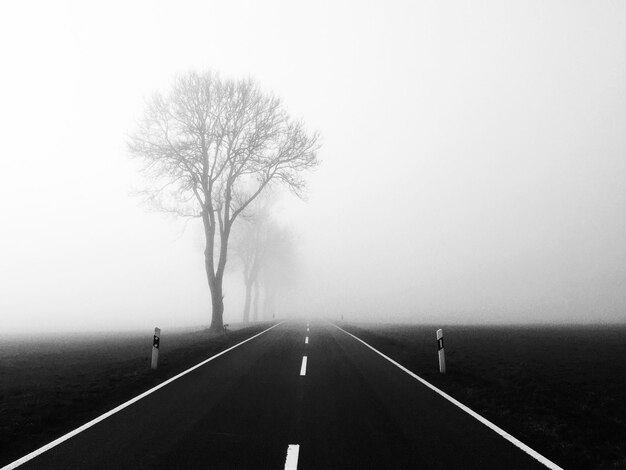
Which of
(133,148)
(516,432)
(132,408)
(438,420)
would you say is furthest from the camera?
(133,148)

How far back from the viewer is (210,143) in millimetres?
22844

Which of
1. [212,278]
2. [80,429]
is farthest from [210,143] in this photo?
[80,429]

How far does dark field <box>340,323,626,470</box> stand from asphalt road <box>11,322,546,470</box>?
2.20 ft

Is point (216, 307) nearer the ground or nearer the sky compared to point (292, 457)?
nearer the sky

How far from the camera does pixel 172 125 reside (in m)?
22.3

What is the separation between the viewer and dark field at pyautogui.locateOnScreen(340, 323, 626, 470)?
511cm

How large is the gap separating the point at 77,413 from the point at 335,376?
553cm

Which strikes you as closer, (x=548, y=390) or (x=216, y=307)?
(x=548, y=390)

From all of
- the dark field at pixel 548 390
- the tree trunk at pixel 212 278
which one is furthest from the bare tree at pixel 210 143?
the dark field at pixel 548 390

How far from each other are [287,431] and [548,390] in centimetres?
632

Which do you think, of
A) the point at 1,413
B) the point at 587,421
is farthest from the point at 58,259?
the point at 587,421

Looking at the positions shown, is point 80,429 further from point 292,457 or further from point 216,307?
point 216,307

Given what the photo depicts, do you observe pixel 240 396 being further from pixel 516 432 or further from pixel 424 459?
pixel 516 432

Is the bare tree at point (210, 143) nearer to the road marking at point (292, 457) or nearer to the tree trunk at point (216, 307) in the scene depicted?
the tree trunk at point (216, 307)
